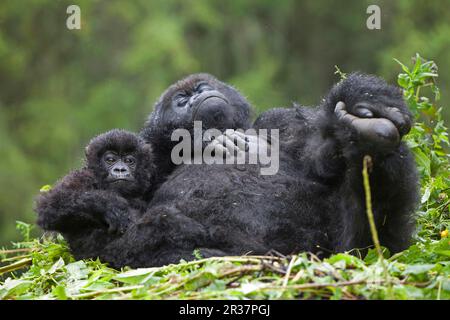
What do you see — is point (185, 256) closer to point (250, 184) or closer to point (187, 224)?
point (187, 224)

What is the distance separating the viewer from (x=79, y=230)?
12.0ft

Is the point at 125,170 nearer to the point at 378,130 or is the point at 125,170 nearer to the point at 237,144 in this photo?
the point at 237,144

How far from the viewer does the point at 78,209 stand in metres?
3.59

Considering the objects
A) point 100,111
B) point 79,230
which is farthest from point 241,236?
point 100,111

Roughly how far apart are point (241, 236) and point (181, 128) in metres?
0.86

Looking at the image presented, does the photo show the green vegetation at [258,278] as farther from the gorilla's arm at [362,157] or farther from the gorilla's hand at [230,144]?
the gorilla's hand at [230,144]

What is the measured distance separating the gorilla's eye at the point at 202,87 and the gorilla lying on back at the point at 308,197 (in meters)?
0.52

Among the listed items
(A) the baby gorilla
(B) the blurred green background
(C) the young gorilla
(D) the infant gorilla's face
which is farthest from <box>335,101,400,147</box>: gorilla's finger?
(B) the blurred green background

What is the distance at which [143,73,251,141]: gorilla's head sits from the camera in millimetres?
4207

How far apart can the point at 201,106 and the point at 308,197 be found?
0.77 m

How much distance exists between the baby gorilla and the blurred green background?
6697mm

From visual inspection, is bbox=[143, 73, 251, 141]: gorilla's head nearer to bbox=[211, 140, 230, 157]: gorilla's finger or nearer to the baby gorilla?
bbox=[211, 140, 230, 157]: gorilla's finger

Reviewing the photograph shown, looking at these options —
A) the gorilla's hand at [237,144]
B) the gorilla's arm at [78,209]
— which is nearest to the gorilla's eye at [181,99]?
the gorilla's hand at [237,144]

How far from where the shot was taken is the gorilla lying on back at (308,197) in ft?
10.8
